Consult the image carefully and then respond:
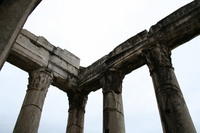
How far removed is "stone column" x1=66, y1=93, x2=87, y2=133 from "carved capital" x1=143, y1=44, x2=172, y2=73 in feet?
13.0

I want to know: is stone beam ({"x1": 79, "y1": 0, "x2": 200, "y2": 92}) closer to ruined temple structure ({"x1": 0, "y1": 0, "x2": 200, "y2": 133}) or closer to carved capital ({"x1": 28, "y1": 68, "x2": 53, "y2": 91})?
ruined temple structure ({"x1": 0, "y1": 0, "x2": 200, "y2": 133})

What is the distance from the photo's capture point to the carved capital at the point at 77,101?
419 inches

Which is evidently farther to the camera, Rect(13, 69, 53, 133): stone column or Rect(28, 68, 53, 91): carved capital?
Rect(28, 68, 53, 91): carved capital

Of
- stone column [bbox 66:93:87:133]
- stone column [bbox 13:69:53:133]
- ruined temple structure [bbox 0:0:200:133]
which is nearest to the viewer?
ruined temple structure [bbox 0:0:200:133]

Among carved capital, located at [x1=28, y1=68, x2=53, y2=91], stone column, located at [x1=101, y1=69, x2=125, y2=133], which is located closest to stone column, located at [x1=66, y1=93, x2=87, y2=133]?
carved capital, located at [x1=28, y1=68, x2=53, y2=91]

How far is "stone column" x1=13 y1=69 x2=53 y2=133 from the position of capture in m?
7.88

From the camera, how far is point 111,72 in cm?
956

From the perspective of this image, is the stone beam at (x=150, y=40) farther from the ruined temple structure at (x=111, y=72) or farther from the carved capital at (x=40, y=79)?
the carved capital at (x=40, y=79)

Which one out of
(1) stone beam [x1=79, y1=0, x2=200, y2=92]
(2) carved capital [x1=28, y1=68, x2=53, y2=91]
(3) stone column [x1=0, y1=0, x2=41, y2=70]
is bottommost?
(3) stone column [x1=0, y1=0, x2=41, y2=70]

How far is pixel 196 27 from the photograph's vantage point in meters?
8.06

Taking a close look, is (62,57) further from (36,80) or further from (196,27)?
(196,27)

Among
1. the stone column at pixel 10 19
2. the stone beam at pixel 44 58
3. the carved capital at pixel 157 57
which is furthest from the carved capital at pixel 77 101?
the stone column at pixel 10 19

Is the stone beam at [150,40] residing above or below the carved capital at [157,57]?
above

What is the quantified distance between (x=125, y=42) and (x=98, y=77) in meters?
2.01
